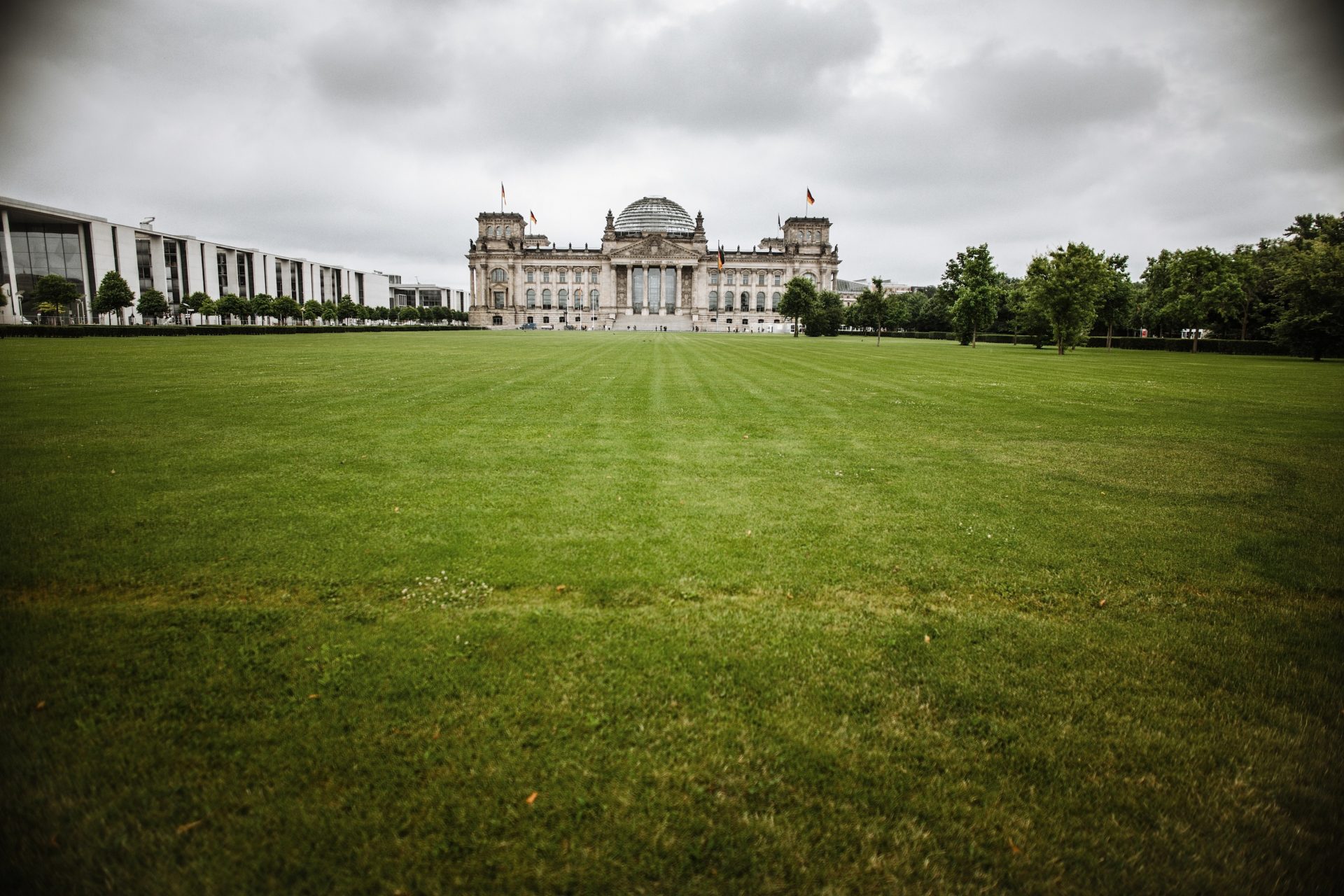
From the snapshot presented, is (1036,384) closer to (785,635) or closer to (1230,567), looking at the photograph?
(1230,567)

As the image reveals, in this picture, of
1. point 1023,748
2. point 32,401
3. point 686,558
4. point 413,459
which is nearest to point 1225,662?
→ point 1023,748

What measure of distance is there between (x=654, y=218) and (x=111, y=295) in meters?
121

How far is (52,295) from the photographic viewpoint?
5997 centimetres

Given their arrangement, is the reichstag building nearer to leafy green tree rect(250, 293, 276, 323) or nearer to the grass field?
leafy green tree rect(250, 293, 276, 323)

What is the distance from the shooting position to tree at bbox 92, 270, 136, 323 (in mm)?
63062

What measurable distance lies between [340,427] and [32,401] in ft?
28.3

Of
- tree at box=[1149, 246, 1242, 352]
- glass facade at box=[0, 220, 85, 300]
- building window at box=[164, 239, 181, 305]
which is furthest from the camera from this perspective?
building window at box=[164, 239, 181, 305]

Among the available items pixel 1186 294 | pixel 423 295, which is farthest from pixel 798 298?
pixel 423 295

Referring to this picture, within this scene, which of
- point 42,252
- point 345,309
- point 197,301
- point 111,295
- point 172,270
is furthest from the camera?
point 345,309

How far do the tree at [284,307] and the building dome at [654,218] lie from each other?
91323 mm

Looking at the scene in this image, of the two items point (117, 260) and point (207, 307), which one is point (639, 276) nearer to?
point (207, 307)

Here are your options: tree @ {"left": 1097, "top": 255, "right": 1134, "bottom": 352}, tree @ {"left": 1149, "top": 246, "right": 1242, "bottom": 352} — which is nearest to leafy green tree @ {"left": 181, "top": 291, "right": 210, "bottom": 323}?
tree @ {"left": 1097, "top": 255, "right": 1134, "bottom": 352}

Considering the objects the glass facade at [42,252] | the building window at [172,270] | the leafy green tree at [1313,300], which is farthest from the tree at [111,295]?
the leafy green tree at [1313,300]

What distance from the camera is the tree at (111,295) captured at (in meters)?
63.1
